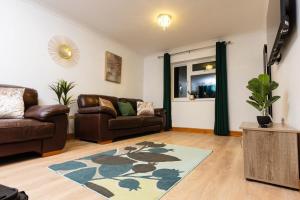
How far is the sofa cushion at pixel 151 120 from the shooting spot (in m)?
3.68

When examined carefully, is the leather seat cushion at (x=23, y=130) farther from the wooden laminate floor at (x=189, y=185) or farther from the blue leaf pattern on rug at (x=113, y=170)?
the blue leaf pattern on rug at (x=113, y=170)

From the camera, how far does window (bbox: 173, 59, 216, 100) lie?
14.2 ft

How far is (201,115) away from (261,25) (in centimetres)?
227

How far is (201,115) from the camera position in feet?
14.1

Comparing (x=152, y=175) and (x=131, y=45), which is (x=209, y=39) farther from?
(x=152, y=175)

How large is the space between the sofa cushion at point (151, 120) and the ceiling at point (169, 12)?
6.19 ft

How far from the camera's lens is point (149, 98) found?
17.4ft

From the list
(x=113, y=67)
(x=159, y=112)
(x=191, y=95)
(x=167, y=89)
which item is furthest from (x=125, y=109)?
(x=191, y=95)

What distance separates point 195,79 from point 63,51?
3187 millimetres

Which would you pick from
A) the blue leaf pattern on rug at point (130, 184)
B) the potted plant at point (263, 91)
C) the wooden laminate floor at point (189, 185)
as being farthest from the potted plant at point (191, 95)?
the blue leaf pattern on rug at point (130, 184)

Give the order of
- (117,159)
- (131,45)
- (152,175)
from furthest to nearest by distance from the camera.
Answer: (131,45) → (117,159) → (152,175)

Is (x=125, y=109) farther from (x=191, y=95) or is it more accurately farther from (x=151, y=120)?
(x=191, y=95)

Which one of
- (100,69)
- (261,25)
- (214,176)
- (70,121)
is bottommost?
(214,176)

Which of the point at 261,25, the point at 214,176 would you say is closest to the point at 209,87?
the point at 261,25
